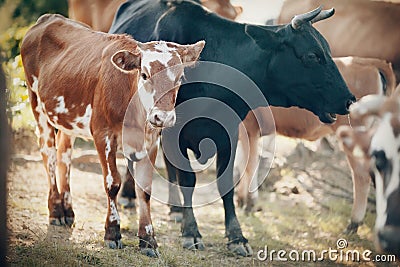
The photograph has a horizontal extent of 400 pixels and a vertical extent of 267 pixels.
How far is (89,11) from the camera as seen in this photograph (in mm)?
6680

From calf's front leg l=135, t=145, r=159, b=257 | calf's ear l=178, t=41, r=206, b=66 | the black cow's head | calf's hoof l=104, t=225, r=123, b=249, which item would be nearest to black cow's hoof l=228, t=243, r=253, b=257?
calf's front leg l=135, t=145, r=159, b=257

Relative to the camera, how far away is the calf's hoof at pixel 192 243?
4.74 meters

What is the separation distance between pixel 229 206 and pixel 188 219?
1.00 feet

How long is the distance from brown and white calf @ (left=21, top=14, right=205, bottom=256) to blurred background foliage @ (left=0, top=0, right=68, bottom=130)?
0.44 meters

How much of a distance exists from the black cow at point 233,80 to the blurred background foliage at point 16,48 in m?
1.07

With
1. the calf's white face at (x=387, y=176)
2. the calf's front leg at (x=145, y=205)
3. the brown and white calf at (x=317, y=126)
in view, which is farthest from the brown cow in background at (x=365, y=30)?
the calf's front leg at (x=145, y=205)

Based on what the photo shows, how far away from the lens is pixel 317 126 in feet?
19.4

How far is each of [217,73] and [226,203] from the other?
0.92 meters

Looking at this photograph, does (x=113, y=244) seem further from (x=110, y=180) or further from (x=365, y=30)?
(x=365, y=30)

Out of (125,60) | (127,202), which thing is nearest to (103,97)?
(125,60)

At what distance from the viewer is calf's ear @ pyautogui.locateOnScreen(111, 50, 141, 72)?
161 inches

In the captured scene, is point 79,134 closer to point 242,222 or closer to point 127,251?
point 127,251

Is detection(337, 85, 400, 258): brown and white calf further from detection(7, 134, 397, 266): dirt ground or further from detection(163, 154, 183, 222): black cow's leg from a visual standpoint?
detection(163, 154, 183, 222): black cow's leg

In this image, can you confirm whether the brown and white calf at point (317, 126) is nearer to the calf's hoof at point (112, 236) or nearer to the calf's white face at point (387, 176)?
the calf's white face at point (387, 176)
